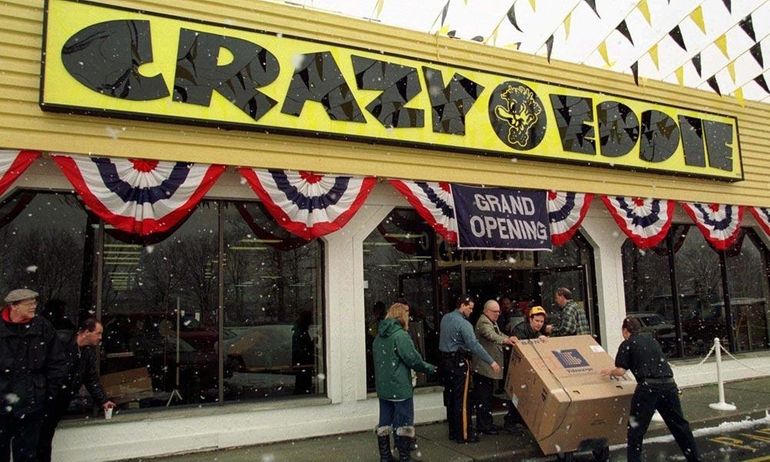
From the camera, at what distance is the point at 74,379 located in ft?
17.9

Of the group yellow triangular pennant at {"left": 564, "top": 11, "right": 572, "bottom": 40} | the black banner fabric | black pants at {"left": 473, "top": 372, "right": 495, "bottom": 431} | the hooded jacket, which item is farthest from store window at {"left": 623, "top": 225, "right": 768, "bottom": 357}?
the hooded jacket

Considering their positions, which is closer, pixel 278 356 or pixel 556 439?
pixel 556 439

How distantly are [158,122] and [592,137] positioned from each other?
7.35 m

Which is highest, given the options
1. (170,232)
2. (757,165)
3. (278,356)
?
(757,165)

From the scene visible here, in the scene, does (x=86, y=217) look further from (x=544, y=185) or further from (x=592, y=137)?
(x=592, y=137)

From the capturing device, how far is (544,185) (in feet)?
30.3

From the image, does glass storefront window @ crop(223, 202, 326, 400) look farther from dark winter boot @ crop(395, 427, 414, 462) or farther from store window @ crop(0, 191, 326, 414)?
dark winter boot @ crop(395, 427, 414, 462)

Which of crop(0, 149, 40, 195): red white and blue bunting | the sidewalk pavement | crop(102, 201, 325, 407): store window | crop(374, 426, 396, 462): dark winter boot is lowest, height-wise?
the sidewalk pavement

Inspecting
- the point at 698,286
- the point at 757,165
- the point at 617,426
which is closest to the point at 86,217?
the point at 617,426

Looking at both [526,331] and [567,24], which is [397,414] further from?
[567,24]

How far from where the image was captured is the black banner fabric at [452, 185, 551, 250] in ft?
26.3

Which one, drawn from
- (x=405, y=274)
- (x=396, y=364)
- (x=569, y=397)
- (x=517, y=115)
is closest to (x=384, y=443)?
(x=396, y=364)

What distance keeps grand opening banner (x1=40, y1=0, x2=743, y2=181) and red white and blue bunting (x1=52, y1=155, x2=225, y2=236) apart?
0.62 metres

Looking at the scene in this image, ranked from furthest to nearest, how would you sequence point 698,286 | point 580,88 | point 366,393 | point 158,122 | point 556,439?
point 698,286 < point 580,88 < point 366,393 < point 158,122 < point 556,439
